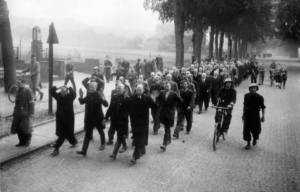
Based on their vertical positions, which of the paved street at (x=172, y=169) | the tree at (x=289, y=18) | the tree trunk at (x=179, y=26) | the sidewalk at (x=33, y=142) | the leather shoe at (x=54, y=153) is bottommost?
the paved street at (x=172, y=169)

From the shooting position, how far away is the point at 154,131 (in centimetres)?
1041

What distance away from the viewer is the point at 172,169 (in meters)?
7.30

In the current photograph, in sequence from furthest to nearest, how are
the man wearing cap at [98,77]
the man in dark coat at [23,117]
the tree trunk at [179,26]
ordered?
the tree trunk at [179,26] < the man wearing cap at [98,77] < the man in dark coat at [23,117]

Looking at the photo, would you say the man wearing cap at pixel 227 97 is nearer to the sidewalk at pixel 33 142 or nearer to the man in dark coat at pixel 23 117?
the sidewalk at pixel 33 142

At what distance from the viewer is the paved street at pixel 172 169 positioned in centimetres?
637

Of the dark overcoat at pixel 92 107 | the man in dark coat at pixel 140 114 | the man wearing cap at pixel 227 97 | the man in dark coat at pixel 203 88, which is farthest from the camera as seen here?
the man in dark coat at pixel 203 88

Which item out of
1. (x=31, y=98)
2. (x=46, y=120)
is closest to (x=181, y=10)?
(x=46, y=120)

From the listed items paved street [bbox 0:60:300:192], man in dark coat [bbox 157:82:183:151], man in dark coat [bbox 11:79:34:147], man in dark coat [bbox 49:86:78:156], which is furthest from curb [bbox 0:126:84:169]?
man in dark coat [bbox 157:82:183:151]

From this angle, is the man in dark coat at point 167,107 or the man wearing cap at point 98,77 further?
the man wearing cap at point 98,77

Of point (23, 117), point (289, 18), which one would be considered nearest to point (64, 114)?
point (23, 117)

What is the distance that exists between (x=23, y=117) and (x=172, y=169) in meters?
3.81

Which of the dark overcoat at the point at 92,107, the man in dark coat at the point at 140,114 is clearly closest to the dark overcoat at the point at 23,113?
the dark overcoat at the point at 92,107

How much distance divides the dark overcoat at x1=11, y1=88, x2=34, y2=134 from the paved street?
730 millimetres

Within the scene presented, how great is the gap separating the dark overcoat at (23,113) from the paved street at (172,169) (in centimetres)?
73
